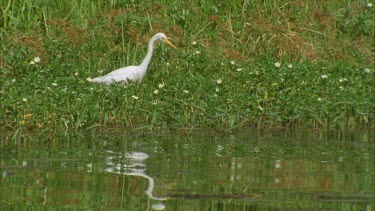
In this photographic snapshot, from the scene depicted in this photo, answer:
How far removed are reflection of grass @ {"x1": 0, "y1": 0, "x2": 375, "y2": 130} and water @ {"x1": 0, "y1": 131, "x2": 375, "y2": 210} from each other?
389mm

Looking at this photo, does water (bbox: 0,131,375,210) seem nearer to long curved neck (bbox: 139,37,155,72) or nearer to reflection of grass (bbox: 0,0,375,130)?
reflection of grass (bbox: 0,0,375,130)

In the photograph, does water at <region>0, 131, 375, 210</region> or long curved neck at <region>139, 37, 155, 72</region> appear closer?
water at <region>0, 131, 375, 210</region>

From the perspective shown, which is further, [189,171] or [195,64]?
[195,64]

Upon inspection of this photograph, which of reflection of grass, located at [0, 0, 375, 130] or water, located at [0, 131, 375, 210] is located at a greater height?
reflection of grass, located at [0, 0, 375, 130]

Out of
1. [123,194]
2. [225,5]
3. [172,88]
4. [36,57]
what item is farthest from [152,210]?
[225,5]

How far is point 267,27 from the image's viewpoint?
1265cm

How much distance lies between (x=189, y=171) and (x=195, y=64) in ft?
13.5

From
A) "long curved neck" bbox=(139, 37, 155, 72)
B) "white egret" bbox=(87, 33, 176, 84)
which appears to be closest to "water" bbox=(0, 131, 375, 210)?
"white egret" bbox=(87, 33, 176, 84)

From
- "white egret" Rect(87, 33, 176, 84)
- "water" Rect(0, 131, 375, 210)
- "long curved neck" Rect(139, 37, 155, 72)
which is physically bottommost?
"water" Rect(0, 131, 375, 210)

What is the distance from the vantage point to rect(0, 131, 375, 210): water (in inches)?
266

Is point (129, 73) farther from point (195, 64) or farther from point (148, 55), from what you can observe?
point (195, 64)

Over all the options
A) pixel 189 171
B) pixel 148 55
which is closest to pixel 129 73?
pixel 148 55

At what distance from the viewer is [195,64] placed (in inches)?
467

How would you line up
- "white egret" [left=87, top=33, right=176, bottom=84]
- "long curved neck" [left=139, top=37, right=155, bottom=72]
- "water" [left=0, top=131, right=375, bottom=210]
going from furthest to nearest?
"long curved neck" [left=139, top=37, right=155, bottom=72] < "white egret" [left=87, top=33, right=176, bottom=84] < "water" [left=0, top=131, right=375, bottom=210]
